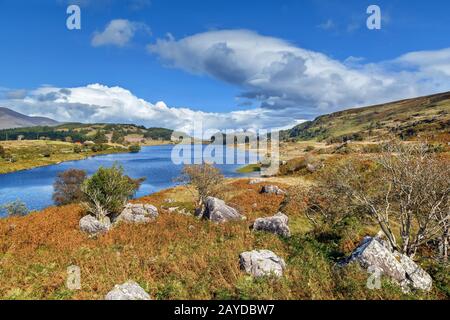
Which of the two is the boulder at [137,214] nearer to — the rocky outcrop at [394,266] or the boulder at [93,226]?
the boulder at [93,226]

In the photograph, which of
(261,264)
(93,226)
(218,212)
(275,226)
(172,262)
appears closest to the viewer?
(261,264)

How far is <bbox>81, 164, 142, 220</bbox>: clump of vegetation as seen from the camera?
2314cm

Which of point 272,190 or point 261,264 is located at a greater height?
point 261,264

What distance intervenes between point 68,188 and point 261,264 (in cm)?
A: 5439

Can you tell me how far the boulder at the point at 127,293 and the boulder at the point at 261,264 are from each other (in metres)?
4.10

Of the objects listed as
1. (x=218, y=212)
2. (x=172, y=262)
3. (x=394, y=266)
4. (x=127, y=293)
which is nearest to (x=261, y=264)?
(x=172, y=262)

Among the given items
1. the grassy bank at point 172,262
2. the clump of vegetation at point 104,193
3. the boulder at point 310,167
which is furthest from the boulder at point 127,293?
the boulder at point 310,167

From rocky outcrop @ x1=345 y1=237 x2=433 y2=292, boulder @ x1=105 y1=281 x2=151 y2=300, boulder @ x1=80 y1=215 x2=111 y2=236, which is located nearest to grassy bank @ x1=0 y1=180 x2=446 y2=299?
rocky outcrop @ x1=345 y1=237 x2=433 y2=292

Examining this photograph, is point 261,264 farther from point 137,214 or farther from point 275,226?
point 137,214

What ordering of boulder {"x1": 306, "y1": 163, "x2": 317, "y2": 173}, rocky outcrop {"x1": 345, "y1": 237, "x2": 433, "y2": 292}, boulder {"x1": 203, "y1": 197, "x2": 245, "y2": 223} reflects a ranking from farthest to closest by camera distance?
boulder {"x1": 306, "y1": 163, "x2": 317, "y2": 173}, boulder {"x1": 203, "y1": 197, "x2": 245, "y2": 223}, rocky outcrop {"x1": 345, "y1": 237, "x2": 433, "y2": 292}

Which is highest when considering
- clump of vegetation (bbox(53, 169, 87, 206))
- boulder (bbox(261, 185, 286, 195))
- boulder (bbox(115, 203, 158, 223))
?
boulder (bbox(115, 203, 158, 223))

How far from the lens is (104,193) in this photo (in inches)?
944

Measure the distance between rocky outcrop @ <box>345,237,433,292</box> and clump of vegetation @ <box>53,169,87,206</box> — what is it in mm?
52573

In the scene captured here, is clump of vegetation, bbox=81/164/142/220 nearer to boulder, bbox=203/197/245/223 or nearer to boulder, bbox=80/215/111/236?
boulder, bbox=80/215/111/236
